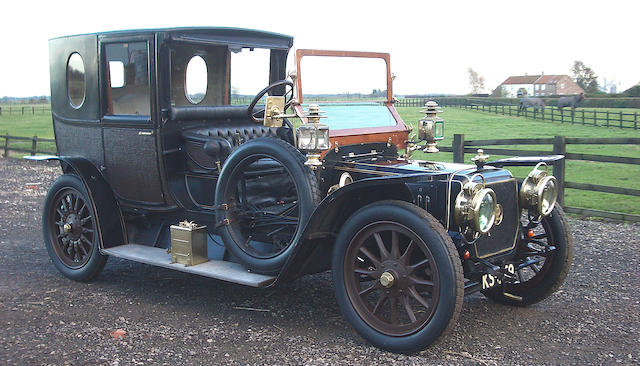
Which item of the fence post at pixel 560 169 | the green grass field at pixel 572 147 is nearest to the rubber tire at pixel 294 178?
the green grass field at pixel 572 147

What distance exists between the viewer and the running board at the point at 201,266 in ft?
14.8

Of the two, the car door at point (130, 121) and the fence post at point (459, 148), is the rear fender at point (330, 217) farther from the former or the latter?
the fence post at point (459, 148)

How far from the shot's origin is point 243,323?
4645 millimetres

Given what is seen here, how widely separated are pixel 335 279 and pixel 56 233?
128 inches

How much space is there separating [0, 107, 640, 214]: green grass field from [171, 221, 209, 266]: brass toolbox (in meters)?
2.00

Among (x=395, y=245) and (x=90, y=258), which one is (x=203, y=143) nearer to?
(x=90, y=258)

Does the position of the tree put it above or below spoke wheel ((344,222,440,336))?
above

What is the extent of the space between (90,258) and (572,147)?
15982mm

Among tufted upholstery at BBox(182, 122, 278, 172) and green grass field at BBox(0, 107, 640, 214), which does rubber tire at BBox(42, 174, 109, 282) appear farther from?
green grass field at BBox(0, 107, 640, 214)

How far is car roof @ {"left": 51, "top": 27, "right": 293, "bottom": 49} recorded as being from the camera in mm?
5238

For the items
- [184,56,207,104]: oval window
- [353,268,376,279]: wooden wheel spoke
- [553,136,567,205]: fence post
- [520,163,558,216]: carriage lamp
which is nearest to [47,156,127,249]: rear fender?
[184,56,207,104]: oval window

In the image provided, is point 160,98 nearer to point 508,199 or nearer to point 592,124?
point 508,199

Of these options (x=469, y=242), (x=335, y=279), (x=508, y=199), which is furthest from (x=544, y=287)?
(x=335, y=279)

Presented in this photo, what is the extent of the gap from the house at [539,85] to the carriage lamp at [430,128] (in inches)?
1688
